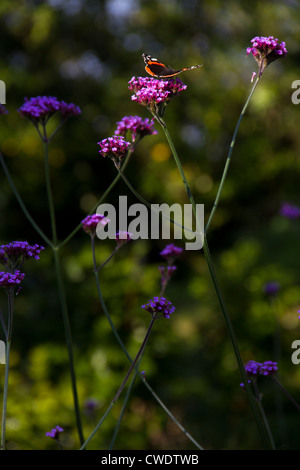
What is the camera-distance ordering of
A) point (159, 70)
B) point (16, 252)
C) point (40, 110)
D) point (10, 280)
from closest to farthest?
point (10, 280) < point (16, 252) < point (159, 70) < point (40, 110)

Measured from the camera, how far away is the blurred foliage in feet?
12.6

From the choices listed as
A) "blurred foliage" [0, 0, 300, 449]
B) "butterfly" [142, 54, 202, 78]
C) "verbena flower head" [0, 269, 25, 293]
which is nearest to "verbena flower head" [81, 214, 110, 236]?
"verbena flower head" [0, 269, 25, 293]

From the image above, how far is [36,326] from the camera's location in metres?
4.22

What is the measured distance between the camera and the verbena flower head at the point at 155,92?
152cm

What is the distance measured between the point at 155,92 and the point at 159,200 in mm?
8307

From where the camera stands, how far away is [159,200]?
32.2ft

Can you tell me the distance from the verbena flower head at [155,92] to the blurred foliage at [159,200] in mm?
2337

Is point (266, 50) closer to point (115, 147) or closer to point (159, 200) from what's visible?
point (115, 147)

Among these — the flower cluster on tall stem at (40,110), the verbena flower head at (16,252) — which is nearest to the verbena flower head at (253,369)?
the verbena flower head at (16,252)

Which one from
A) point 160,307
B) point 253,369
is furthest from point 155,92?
point 253,369

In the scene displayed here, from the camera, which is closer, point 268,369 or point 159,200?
point 268,369

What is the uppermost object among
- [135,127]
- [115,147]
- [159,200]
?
[159,200]

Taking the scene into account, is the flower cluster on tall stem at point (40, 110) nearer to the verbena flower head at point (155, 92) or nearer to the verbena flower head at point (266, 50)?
the verbena flower head at point (155, 92)
